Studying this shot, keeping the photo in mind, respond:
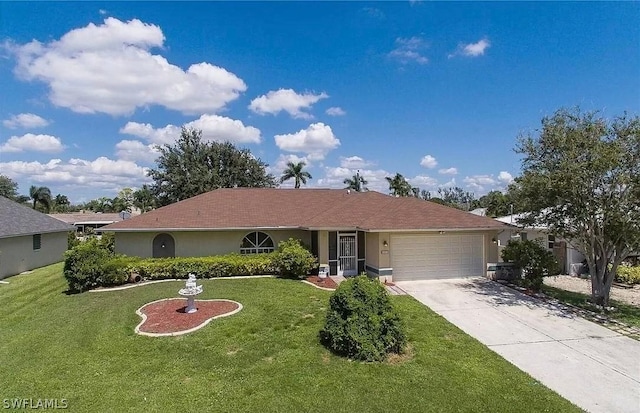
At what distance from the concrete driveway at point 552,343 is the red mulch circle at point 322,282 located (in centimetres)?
304

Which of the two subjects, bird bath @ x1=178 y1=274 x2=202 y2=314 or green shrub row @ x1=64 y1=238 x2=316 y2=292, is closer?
bird bath @ x1=178 y1=274 x2=202 y2=314

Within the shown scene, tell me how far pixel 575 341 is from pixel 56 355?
40.8 ft

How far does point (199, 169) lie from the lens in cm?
3684

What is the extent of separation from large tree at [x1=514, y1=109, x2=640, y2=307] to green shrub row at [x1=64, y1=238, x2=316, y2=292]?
9.69 meters

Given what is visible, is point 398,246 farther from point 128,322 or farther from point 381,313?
point 128,322

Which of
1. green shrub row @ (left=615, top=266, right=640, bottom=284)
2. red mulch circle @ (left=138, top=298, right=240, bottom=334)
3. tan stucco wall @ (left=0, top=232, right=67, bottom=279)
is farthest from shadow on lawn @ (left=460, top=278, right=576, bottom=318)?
tan stucco wall @ (left=0, top=232, right=67, bottom=279)

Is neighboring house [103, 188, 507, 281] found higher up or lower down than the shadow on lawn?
higher up

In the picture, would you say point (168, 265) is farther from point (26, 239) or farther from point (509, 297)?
point (509, 297)

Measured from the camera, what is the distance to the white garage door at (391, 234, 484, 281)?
16406 mm

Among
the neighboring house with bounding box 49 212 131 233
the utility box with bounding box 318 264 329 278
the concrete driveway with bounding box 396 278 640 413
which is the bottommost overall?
the concrete driveway with bounding box 396 278 640 413

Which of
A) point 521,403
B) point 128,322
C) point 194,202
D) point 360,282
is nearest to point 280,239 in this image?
point 194,202

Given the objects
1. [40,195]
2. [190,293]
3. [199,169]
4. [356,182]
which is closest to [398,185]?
[356,182]
